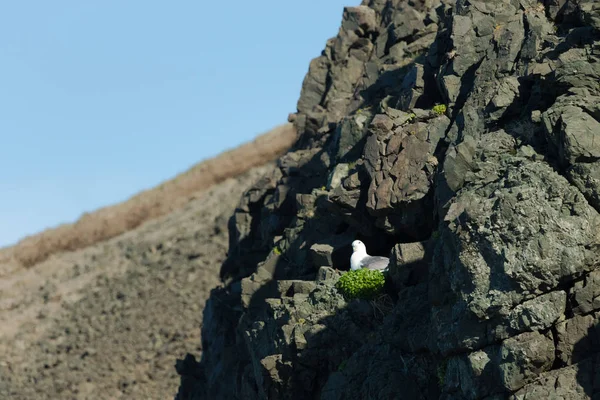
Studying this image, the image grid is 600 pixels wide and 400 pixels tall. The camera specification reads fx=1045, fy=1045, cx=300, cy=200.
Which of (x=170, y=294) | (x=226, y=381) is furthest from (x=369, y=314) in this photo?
(x=170, y=294)

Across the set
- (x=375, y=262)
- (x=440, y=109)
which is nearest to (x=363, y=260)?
(x=375, y=262)

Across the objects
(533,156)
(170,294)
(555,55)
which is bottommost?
(170,294)

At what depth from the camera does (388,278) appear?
25766 mm

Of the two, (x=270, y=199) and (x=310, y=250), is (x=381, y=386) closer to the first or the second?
(x=310, y=250)

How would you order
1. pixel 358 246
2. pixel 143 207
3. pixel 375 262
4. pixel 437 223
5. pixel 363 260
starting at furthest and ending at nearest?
pixel 143 207, pixel 358 246, pixel 363 260, pixel 375 262, pixel 437 223

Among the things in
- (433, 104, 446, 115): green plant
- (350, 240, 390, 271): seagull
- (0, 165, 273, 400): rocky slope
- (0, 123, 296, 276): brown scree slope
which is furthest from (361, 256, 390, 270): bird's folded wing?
(0, 123, 296, 276): brown scree slope

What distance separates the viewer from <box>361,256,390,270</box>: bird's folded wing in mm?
26375

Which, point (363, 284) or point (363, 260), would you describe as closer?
point (363, 284)

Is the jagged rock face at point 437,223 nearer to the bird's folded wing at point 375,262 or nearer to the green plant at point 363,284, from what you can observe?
the green plant at point 363,284

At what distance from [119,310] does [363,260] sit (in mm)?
42471

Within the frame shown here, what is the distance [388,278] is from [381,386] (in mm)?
4123

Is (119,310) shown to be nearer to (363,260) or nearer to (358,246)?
(358,246)

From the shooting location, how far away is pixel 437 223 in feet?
81.6

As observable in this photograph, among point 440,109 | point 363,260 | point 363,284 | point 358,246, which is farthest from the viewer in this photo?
point 440,109
